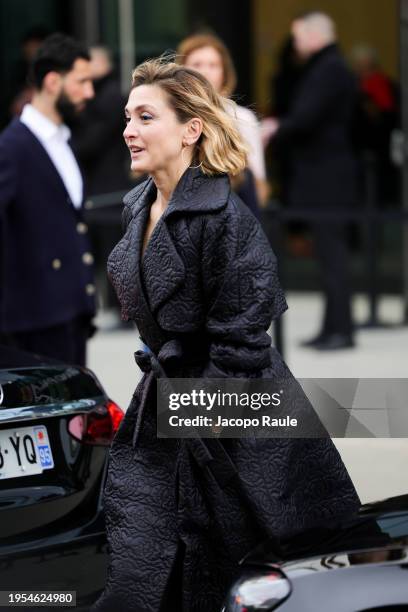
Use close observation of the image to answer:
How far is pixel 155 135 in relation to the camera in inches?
170

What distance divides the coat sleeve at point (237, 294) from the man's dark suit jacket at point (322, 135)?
5983 millimetres

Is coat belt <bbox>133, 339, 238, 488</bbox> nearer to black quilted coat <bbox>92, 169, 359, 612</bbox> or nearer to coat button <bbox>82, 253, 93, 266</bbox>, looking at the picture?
black quilted coat <bbox>92, 169, 359, 612</bbox>

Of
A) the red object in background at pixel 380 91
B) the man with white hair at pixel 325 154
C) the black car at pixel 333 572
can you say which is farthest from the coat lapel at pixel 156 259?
the red object in background at pixel 380 91

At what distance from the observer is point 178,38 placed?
13172 millimetres

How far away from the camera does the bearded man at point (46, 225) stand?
642cm

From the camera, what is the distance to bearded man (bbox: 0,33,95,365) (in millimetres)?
6418

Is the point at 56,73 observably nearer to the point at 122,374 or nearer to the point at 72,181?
the point at 72,181

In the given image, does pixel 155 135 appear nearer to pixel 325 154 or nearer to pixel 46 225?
pixel 46 225

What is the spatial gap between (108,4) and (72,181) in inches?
264

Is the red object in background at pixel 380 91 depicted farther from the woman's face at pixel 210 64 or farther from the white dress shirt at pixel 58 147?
the white dress shirt at pixel 58 147

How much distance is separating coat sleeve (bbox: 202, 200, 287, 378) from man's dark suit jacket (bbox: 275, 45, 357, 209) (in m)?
5.98

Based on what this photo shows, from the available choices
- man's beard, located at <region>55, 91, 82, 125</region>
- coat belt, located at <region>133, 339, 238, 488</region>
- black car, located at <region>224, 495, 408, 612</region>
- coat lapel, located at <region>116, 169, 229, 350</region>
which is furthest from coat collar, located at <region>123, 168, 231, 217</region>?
man's beard, located at <region>55, 91, 82, 125</region>

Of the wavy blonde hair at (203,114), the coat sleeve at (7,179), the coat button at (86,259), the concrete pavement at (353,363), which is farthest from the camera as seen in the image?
the coat button at (86,259)

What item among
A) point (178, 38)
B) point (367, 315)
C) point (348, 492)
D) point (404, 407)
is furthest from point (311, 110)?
point (348, 492)
